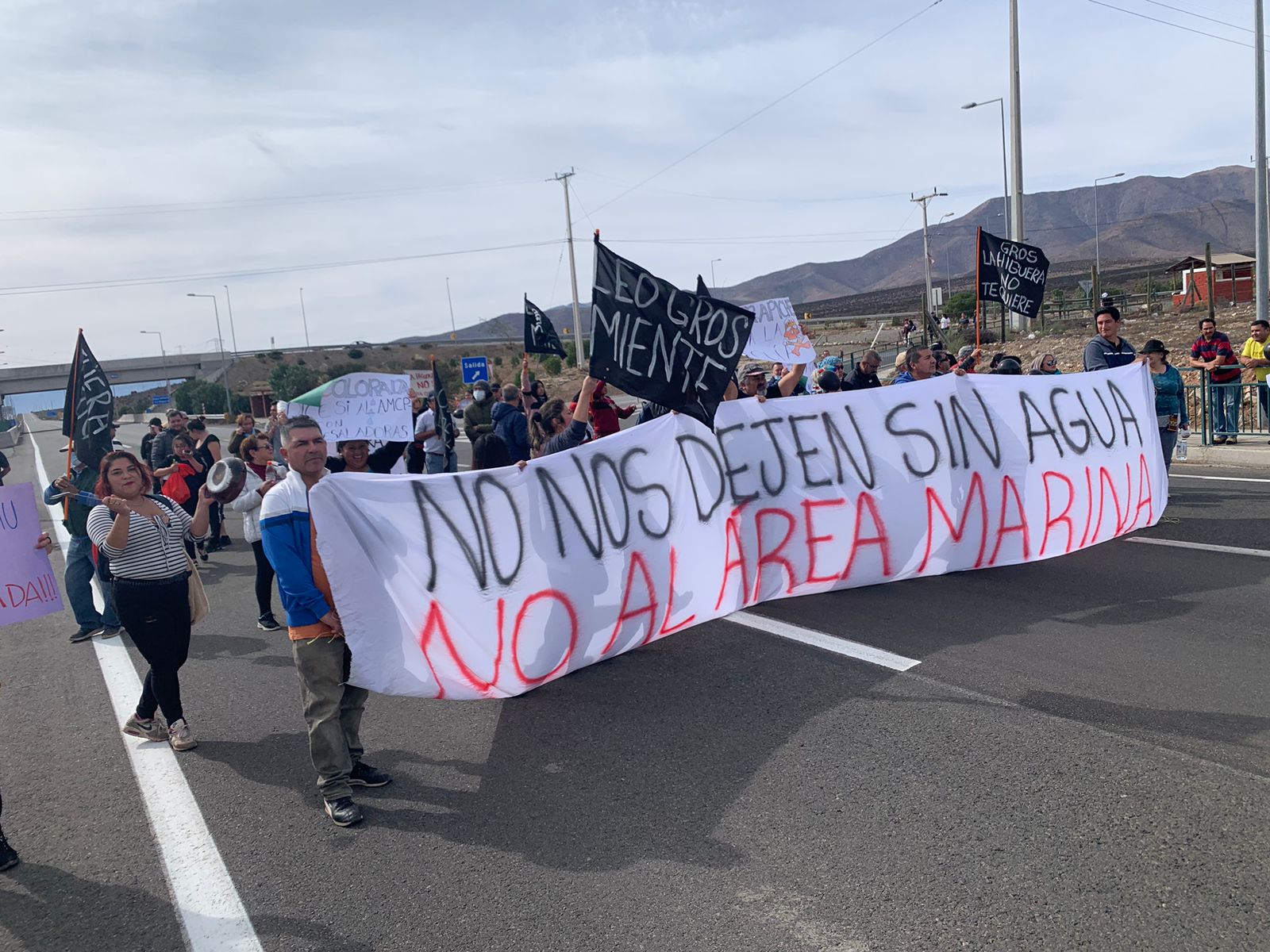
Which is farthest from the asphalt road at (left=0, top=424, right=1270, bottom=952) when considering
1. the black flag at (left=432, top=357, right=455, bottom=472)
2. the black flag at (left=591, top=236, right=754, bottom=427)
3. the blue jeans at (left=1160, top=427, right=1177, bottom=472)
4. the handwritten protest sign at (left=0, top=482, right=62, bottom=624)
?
the black flag at (left=432, top=357, right=455, bottom=472)

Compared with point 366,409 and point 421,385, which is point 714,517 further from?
point 421,385

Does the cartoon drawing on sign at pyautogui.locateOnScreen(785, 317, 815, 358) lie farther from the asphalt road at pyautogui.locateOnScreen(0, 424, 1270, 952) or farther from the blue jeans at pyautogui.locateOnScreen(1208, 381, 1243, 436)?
the blue jeans at pyautogui.locateOnScreen(1208, 381, 1243, 436)

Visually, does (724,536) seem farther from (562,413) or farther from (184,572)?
(184,572)

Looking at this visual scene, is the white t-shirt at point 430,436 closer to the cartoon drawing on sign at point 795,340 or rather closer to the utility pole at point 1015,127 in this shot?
the cartoon drawing on sign at point 795,340

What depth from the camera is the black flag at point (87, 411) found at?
22.2 ft

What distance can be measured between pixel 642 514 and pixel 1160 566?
4.18m

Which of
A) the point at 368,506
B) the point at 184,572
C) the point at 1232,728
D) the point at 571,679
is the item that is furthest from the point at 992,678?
the point at 184,572

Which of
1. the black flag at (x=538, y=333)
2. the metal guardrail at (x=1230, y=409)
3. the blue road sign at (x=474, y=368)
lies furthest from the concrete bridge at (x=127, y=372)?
the metal guardrail at (x=1230, y=409)

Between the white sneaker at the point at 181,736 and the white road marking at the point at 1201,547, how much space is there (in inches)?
287

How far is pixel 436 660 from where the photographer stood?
15.7ft

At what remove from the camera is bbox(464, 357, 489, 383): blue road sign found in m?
28.3

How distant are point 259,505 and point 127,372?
95748mm

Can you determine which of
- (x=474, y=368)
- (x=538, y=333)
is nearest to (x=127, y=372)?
(x=474, y=368)

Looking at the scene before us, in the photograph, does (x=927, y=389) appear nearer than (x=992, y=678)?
No
